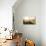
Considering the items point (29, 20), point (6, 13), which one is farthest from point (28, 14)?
point (6, 13)

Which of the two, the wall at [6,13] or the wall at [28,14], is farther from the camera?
the wall at [28,14]

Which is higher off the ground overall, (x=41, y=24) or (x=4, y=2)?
(x=4, y=2)

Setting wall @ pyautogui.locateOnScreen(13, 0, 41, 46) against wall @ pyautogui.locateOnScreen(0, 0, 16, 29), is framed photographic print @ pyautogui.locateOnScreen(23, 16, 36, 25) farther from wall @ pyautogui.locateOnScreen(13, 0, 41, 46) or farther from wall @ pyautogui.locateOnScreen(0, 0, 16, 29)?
wall @ pyautogui.locateOnScreen(0, 0, 16, 29)

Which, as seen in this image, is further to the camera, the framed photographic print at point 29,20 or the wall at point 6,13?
the framed photographic print at point 29,20

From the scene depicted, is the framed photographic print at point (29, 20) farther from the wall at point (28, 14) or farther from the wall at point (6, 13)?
the wall at point (6, 13)

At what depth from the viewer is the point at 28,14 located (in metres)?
5.45

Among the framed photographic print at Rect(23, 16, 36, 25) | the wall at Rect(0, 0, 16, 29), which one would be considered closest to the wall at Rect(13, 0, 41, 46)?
the framed photographic print at Rect(23, 16, 36, 25)

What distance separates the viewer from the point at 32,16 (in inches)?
213

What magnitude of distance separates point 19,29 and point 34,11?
45.2 inches

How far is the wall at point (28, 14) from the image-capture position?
213 inches

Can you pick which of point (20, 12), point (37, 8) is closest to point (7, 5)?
point (20, 12)

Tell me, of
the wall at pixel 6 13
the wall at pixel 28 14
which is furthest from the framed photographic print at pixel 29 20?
the wall at pixel 6 13

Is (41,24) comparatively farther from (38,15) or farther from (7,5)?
(7,5)

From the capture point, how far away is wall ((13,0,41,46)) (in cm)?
541
